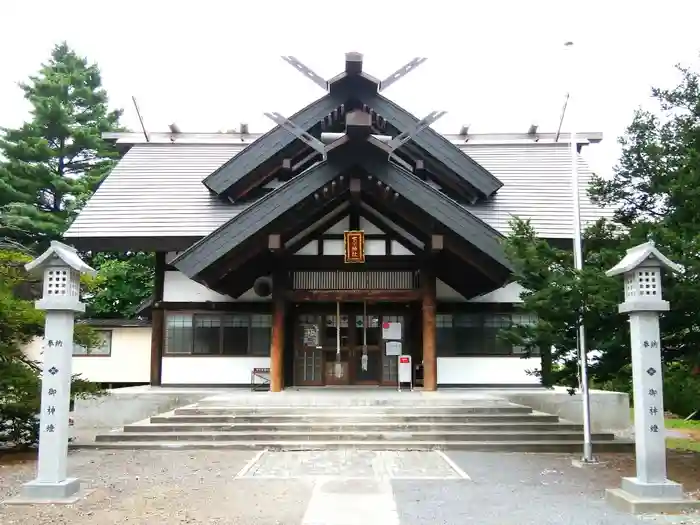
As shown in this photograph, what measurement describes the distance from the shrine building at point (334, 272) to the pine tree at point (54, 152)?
9282 mm

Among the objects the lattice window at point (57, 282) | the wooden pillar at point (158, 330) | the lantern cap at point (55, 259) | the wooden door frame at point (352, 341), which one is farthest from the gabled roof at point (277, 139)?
the lattice window at point (57, 282)

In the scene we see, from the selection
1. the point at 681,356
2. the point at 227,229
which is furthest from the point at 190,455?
the point at 681,356

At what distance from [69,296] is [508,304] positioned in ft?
34.1

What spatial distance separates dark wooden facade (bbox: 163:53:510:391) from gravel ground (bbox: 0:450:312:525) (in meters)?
4.35

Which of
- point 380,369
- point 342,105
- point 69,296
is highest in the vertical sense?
point 342,105

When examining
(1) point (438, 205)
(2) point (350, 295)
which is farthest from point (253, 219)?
(1) point (438, 205)

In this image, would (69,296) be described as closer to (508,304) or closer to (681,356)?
(681,356)

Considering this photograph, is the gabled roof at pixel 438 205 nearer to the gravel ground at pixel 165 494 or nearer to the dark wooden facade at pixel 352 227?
the dark wooden facade at pixel 352 227

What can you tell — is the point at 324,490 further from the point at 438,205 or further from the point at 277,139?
the point at 277,139

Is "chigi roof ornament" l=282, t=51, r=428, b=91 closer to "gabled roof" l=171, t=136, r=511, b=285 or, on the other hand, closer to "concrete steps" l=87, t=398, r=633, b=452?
"gabled roof" l=171, t=136, r=511, b=285

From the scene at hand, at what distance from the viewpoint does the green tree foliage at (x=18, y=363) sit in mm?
9188

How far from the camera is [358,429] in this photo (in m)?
10.8

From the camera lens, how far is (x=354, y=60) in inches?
561

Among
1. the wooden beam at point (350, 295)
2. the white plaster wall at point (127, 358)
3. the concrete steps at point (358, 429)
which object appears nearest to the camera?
the concrete steps at point (358, 429)
